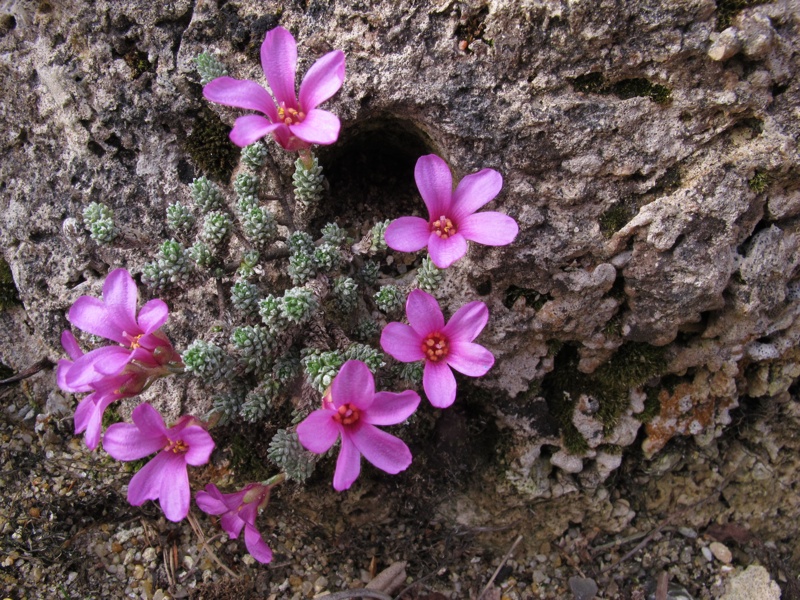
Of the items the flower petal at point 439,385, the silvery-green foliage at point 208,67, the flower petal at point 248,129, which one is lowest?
the flower petal at point 439,385

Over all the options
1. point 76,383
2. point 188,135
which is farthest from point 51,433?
point 188,135

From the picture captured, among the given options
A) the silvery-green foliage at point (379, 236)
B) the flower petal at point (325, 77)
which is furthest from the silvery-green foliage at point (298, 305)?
the flower petal at point (325, 77)

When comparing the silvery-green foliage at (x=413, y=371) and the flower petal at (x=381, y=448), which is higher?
the flower petal at (x=381, y=448)

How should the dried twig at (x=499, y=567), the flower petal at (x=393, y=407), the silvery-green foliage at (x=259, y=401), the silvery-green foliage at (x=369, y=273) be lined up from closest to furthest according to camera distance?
the flower petal at (x=393, y=407) < the silvery-green foliage at (x=259, y=401) < the silvery-green foliage at (x=369, y=273) < the dried twig at (x=499, y=567)

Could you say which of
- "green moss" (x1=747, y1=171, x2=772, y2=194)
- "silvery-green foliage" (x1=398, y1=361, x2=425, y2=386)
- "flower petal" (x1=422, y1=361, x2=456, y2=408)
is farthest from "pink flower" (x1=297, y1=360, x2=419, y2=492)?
"green moss" (x1=747, y1=171, x2=772, y2=194)

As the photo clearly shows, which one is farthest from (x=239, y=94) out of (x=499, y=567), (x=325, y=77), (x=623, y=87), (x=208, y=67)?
(x=499, y=567)

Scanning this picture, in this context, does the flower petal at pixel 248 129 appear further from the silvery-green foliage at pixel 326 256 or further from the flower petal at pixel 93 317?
the flower petal at pixel 93 317
